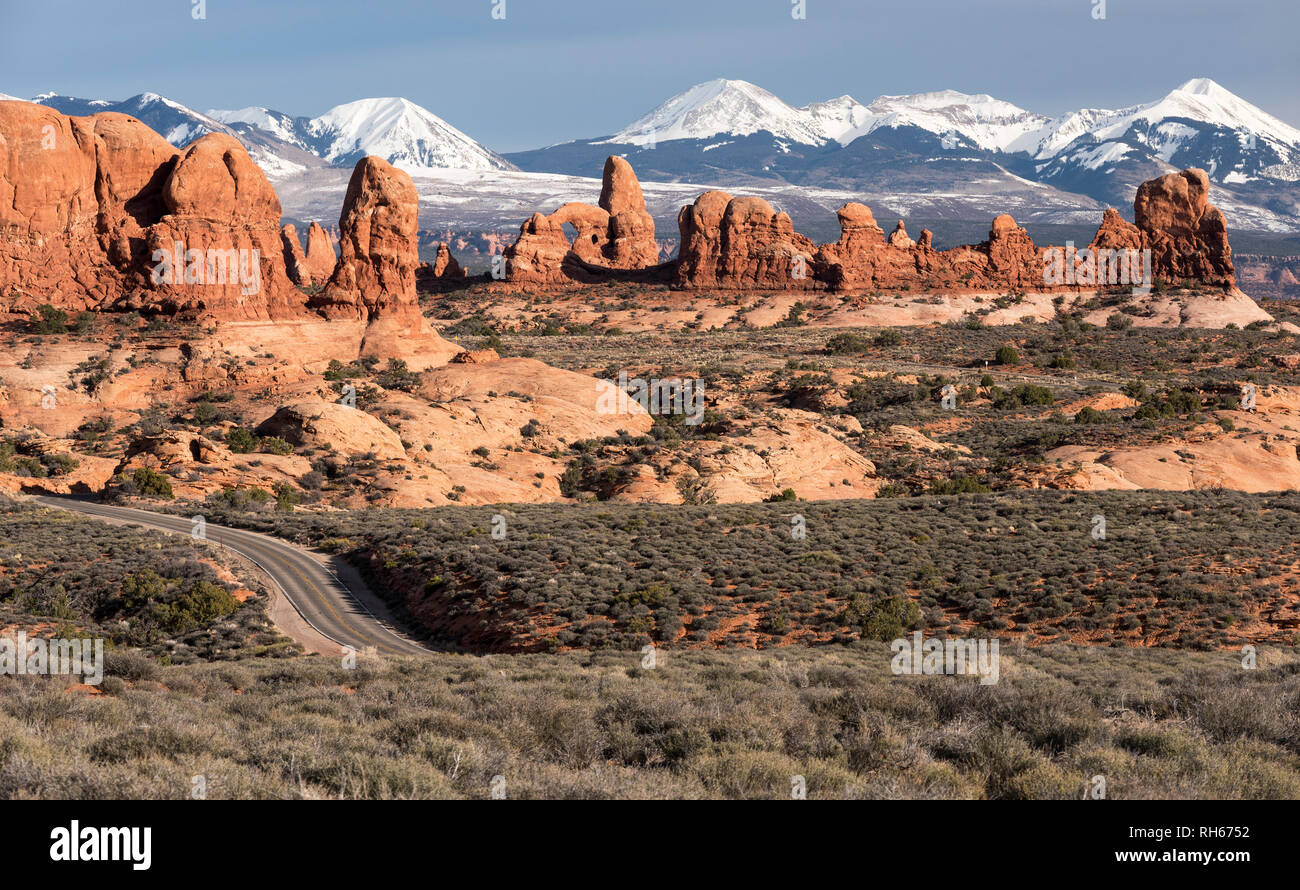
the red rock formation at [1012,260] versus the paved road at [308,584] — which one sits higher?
the red rock formation at [1012,260]

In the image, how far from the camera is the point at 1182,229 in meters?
112

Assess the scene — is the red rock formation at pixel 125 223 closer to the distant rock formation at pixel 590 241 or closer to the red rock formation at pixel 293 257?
the distant rock formation at pixel 590 241

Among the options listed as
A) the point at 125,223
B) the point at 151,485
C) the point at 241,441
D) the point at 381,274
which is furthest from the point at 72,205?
the point at 151,485

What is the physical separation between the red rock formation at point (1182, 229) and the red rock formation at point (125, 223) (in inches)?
3667

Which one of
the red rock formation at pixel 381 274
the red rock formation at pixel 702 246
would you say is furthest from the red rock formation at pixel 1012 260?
the red rock formation at pixel 381 274

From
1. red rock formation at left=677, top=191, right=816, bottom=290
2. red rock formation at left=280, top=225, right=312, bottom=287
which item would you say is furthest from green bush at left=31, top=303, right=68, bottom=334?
red rock formation at left=677, top=191, right=816, bottom=290

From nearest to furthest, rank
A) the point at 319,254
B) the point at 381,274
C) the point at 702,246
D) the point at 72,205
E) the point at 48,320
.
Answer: the point at 48,320
the point at 72,205
the point at 381,274
the point at 702,246
the point at 319,254

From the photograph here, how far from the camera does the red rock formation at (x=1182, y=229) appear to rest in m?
110

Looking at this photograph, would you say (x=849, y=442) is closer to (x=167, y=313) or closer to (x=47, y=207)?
(x=167, y=313)

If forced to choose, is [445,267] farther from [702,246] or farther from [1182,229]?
[1182,229]

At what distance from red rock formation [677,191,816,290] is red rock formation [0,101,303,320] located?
2384 inches

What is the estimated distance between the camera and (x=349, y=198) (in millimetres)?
67500

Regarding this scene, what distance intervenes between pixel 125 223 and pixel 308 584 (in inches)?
1465
